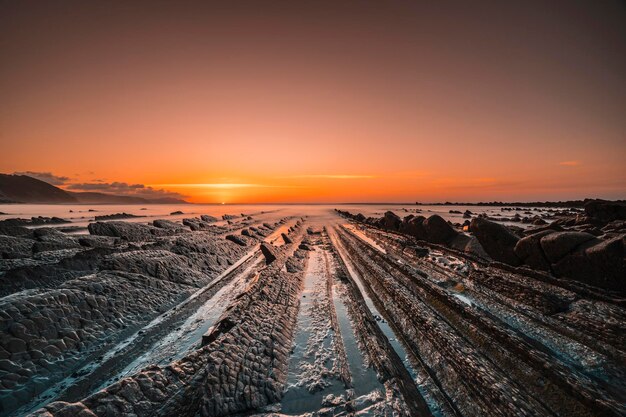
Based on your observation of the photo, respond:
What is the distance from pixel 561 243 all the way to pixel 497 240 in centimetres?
227

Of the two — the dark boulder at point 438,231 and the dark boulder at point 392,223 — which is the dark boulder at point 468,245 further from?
the dark boulder at point 392,223

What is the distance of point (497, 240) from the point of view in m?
8.98

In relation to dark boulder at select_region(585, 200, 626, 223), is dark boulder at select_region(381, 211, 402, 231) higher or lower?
lower

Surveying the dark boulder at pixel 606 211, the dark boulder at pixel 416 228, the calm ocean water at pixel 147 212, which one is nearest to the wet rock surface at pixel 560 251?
the dark boulder at pixel 416 228

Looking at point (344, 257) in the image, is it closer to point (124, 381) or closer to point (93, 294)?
point (93, 294)

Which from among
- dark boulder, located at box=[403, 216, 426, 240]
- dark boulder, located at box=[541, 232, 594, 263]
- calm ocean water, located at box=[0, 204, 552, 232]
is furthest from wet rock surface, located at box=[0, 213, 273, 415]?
calm ocean water, located at box=[0, 204, 552, 232]

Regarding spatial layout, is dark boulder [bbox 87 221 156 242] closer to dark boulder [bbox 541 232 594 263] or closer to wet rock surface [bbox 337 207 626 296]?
wet rock surface [bbox 337 207 626 296]

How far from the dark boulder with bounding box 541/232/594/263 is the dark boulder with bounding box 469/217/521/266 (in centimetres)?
120

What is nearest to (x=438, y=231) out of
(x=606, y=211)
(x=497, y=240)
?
(x=497, y=240)

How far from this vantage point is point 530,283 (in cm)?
609

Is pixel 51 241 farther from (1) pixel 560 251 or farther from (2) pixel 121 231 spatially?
(1) pixel 560 251

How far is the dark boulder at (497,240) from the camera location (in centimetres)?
848

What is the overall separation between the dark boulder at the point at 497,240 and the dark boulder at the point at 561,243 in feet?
3.93

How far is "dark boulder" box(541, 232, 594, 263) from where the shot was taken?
6.60 meters
